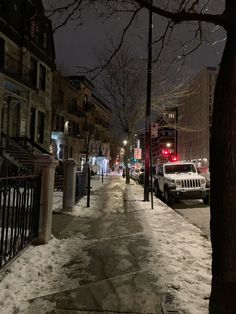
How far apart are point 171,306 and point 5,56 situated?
70.0 feet

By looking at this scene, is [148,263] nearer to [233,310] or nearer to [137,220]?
[233,310]

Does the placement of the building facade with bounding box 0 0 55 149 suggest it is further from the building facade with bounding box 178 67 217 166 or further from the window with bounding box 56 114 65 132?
the building facade with bounding box 178 67 217 166

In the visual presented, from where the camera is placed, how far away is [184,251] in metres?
7.52

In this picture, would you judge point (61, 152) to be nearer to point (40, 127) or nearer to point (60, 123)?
point (60, 123)

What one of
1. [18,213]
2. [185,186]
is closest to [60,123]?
[185,186]

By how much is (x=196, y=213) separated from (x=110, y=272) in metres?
9.10

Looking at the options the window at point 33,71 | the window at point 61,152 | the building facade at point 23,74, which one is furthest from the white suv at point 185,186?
the window at point 61,152

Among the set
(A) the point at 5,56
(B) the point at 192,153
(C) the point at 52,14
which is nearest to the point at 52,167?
(C) the point at 52,14

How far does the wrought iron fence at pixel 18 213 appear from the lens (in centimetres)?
568

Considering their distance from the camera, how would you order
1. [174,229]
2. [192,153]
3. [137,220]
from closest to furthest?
[174,229] < [137,220] < [192,153]

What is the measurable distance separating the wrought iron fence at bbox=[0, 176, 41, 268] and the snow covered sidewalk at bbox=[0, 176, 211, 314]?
9.5 inches

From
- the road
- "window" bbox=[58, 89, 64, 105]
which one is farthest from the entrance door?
"window" bbox=[58, 89, 64, 105]

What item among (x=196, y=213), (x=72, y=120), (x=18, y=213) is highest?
(x=72, y=120)

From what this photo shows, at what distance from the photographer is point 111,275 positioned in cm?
599
